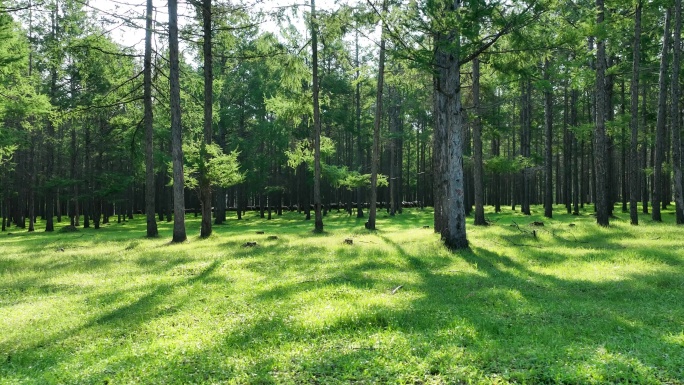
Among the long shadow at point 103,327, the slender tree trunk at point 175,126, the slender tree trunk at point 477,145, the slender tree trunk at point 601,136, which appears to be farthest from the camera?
the slender tree trunk at point 477,145

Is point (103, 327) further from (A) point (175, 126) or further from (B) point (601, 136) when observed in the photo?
(B) point (601, 136)

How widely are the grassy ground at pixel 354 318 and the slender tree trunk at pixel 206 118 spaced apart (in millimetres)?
7510

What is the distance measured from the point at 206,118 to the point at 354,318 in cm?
1486

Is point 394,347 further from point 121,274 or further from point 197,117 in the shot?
point 197,117

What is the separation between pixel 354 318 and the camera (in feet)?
20.7

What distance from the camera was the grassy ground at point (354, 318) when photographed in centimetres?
466

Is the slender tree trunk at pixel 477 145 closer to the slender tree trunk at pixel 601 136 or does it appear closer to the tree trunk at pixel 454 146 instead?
the slender tree trunk at pixel 601 136

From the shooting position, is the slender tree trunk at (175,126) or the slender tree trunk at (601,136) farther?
the slender tree trunk at (601,136)

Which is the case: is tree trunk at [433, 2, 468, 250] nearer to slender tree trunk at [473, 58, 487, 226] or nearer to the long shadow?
slender tree trunk at [473, 58, 487, 226]

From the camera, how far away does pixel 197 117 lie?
71.5 ft

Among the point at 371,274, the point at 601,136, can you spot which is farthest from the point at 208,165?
the point at 601,136

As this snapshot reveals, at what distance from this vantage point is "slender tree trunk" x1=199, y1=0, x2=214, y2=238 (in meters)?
18.5

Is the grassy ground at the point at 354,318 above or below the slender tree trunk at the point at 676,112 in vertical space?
below

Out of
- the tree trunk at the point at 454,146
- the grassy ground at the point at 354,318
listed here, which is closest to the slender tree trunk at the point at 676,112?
the grassy ground at the point at 354,318
